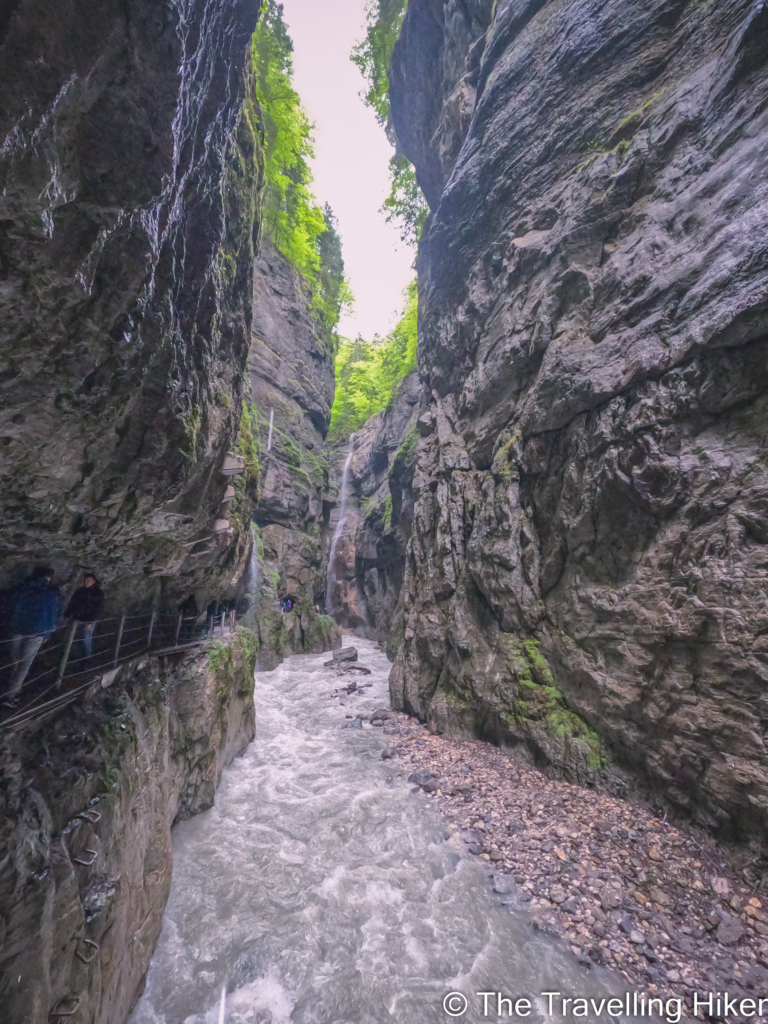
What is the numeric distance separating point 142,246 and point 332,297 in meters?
34.5

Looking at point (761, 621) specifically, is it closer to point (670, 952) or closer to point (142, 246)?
point (670, 952)

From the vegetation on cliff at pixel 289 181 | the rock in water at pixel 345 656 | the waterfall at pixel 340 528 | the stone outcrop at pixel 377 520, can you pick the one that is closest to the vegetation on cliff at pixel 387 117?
the vegetation on cliff at pixel 289 181

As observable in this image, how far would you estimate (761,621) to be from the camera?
17.0 ft

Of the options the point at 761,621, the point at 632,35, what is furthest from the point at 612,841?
the point at 632,35

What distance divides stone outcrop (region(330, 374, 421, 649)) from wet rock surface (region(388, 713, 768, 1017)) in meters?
12.3

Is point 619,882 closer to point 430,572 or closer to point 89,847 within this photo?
point 89,847

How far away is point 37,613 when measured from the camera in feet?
16.4

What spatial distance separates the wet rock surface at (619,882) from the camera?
13.7ft

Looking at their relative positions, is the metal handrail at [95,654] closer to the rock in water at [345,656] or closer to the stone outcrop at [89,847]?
the stone outcrop at [89,847]

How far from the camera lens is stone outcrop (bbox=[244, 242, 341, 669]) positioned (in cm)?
2020

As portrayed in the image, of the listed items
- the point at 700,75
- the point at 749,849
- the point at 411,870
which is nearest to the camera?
the point at 749,849

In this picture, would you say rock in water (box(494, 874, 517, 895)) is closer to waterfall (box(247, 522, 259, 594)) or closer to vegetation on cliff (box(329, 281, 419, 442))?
waterfall (box(247, 522, 259, 594))

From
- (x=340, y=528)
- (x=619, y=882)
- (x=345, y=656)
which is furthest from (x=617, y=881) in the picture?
(x=340, y=528)

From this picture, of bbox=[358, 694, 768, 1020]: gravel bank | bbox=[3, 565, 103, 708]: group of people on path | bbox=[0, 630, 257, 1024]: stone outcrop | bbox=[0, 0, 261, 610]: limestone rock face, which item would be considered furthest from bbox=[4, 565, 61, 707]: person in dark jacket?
bbox=[358, 694, 768, 1020]: gravel bank
